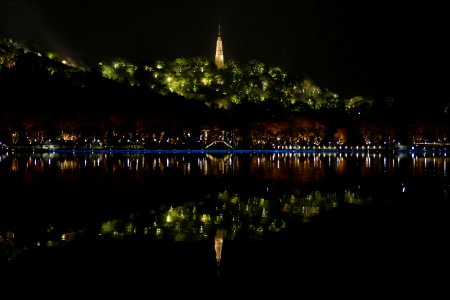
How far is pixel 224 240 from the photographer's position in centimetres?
813

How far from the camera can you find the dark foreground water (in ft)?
20.1

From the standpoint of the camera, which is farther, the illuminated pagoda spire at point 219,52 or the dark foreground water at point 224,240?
the illuminated pagoda spire at point 219,52

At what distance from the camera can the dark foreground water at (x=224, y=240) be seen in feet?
20.1

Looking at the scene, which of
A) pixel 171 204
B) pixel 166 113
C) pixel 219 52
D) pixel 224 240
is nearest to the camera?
pixel 224 240

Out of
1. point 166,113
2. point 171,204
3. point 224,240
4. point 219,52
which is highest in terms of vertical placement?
point 219,52

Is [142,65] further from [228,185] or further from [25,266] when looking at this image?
[25,266]

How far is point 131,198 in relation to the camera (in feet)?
42.4

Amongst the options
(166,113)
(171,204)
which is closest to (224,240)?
(171,204)

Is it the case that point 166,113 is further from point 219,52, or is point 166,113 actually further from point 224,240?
point 224,240

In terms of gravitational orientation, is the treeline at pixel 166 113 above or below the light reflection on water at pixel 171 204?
above

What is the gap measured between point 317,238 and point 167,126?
5174cm

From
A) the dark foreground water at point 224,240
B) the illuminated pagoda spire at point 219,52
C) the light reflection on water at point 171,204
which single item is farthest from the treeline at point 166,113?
the dark foreground water at point 224,240

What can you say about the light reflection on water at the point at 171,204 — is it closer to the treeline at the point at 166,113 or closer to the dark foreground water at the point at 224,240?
the dark foreground water at the point at 224,240

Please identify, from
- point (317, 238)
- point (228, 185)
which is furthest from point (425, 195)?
point (317, 238)
